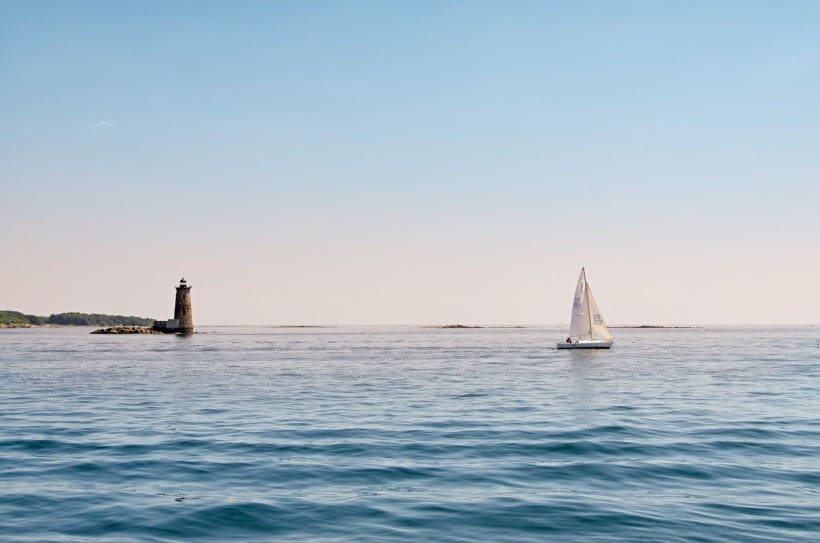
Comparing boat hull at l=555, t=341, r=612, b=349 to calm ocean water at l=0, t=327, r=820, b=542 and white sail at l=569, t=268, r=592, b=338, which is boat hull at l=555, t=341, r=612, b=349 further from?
calm ocean water at l=0, t=327, r=820, b=542

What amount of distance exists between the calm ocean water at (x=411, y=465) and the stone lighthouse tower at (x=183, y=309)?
12870 cm

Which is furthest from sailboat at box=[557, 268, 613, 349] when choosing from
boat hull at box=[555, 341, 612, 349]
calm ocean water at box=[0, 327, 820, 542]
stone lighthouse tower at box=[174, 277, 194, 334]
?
stone lighthouse tower at box=[174, 277, 194, 334]

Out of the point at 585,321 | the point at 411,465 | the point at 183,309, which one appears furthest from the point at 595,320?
the point at 183,309

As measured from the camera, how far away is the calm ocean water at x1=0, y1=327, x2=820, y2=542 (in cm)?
1450

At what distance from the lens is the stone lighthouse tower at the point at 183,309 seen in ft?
553

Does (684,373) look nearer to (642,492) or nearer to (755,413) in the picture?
(755,413)

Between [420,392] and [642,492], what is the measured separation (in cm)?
2627

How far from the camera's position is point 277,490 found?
17.5m

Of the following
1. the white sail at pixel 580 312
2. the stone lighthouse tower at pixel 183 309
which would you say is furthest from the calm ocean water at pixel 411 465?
the stone lighthouse tower at pixel 183 309

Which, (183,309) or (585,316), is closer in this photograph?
(585,316)

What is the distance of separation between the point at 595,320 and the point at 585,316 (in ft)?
5.74

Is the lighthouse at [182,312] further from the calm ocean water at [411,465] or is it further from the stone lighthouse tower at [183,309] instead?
the calm ocean water at [411,465]

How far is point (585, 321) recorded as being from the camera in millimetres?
100438

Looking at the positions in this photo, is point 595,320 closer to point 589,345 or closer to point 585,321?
point 585,321
